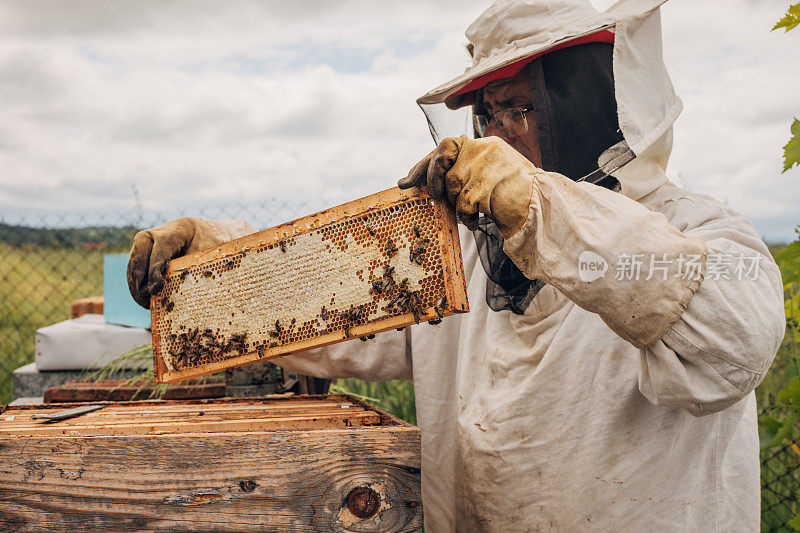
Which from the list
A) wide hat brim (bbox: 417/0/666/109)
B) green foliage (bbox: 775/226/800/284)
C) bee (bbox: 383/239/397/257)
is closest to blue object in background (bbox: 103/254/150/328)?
wide hat brim (bbox: 417/0/666/109)

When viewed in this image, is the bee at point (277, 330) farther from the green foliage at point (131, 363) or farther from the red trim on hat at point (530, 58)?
the green foliage at point (131, 363)

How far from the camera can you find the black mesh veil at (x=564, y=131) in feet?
7.47

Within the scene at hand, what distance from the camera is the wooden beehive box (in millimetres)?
1515

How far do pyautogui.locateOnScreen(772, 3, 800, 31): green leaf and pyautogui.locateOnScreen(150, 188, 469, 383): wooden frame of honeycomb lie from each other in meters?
1.60

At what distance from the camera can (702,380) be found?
1.68 meters

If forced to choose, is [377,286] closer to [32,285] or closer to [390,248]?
[390,248]

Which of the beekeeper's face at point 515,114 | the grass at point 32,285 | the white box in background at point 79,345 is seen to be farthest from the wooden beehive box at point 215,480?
the grass at point 32,285

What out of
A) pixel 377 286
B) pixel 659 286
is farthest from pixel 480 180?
pixel 659 286

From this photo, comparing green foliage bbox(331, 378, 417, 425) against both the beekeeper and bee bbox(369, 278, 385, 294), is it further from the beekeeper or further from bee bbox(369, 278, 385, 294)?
bee bbox(369, 278, 385, 294)

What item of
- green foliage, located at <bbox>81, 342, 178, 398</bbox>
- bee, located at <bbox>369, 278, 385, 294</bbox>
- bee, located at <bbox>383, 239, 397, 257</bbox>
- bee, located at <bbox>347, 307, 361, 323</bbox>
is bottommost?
green foliage, located at <bbox>81, 342, 178, 398</bbox>

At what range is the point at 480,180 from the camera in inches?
66.5

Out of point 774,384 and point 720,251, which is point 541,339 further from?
point 774,384

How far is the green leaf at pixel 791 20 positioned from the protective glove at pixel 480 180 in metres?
1.37

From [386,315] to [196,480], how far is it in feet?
2.24
